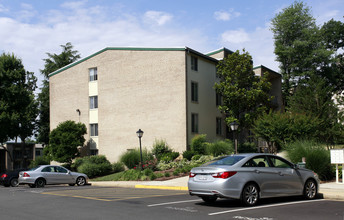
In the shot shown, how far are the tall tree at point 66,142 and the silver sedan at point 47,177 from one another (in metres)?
11.3

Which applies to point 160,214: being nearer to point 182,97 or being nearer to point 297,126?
point 297,126

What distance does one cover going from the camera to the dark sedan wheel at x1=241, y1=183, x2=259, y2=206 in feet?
34.1

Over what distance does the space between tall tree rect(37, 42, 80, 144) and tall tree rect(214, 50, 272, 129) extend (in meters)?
29.8

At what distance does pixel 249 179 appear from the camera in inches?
414

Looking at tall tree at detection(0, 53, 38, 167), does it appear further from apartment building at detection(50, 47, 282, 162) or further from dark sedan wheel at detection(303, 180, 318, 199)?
dark sedan wheel at detection(303, 180, 318, 199)

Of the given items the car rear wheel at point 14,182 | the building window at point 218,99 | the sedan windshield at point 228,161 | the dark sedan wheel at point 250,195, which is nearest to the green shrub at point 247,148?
the building window at point 218,99

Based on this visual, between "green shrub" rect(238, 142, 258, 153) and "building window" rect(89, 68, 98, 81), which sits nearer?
"green shrub" rect(238, 142, 258, 153)

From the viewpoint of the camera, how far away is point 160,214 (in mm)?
9547

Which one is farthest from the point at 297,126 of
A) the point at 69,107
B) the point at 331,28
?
the point at 331,28

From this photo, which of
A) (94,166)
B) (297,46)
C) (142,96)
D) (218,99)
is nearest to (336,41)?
(297,46)

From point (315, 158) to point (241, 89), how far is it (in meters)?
14.5

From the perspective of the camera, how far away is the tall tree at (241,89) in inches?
1233

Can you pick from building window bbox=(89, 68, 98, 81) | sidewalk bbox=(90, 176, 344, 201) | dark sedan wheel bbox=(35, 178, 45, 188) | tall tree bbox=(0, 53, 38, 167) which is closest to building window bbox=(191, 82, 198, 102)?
building window bbox=(89, 68, 98, 81)

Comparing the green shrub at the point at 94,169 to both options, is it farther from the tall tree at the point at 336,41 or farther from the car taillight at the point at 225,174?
the tall tree at the point at 336,41
